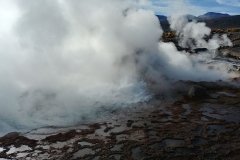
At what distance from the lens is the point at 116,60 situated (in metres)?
18.8

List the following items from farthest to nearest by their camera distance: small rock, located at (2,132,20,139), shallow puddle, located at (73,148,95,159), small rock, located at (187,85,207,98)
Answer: small rock, located at (187,85,207,98)
small rock, located at (2,132,20,139)
shallow puddle, located at (73,148,95,159)

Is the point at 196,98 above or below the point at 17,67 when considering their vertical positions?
below

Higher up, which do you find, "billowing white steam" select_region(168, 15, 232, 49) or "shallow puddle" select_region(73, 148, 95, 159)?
"billowing white steam" select_region(168, 15, 232, 49)

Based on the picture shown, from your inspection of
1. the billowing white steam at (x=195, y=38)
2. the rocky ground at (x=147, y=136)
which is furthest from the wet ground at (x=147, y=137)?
the billowing white steam at (x=195, y=38)

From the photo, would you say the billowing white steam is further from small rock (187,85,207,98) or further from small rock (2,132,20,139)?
small rock (2,132,20,139)

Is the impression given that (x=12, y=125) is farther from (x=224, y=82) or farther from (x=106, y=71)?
(x=224, y=82)

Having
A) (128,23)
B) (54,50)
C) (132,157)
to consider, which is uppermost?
(128,23)

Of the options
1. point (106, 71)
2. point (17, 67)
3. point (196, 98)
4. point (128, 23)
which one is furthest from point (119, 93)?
point (17, 67)

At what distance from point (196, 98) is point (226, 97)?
190 cm

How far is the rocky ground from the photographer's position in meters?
9.64

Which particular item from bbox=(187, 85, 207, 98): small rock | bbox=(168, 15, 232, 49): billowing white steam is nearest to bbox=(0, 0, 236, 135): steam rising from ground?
bbox=(187, 85, 207, 98): small rock

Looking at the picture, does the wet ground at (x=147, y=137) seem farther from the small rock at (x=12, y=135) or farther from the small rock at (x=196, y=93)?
the small rock at (x=196, y=93)

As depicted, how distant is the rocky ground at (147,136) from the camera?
9.64 meters

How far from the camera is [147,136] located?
36.1ft
